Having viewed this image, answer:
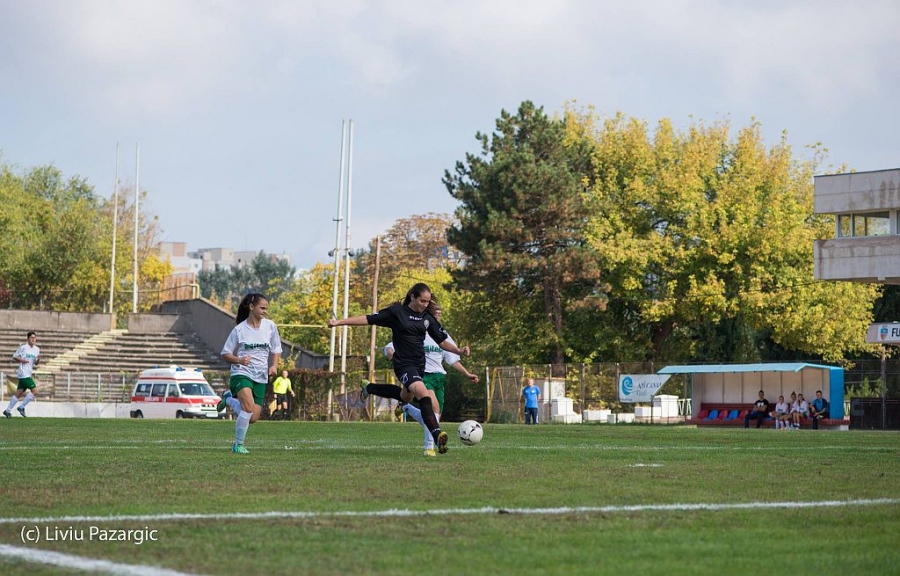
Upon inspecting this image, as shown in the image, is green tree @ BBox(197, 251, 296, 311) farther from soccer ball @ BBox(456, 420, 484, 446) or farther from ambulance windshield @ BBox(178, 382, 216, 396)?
soccer ball @ BBox(456, 420, 484, 446)

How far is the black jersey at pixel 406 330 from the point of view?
14.3 m

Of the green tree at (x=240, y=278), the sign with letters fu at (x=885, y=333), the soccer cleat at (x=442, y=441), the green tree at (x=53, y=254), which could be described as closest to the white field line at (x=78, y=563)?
the soccer cleat at (x=442, y=441)

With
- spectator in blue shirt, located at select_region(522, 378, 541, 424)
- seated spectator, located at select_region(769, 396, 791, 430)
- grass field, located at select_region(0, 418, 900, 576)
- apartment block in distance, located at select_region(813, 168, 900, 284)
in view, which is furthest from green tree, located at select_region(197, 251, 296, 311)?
grass field, located at select_region(0, 418, 900, 576)

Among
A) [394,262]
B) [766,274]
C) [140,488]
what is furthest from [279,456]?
[394,262]

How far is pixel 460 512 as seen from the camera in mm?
7918

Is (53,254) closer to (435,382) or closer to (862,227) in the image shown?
(862,227)

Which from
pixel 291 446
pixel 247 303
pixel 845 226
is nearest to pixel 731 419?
pixel 845 226

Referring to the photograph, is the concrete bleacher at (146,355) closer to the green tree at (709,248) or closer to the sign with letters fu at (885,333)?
the green tree at (709,248)

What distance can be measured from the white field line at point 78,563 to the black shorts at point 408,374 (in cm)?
824

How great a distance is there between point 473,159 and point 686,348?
14918mm

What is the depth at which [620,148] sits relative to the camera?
62719 mm

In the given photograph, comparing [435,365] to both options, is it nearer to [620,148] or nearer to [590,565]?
[590,565]

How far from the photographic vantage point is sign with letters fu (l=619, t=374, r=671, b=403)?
4766cm

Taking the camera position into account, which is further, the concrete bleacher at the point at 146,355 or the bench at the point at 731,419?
the concrete bleacher at the point at 146,355
